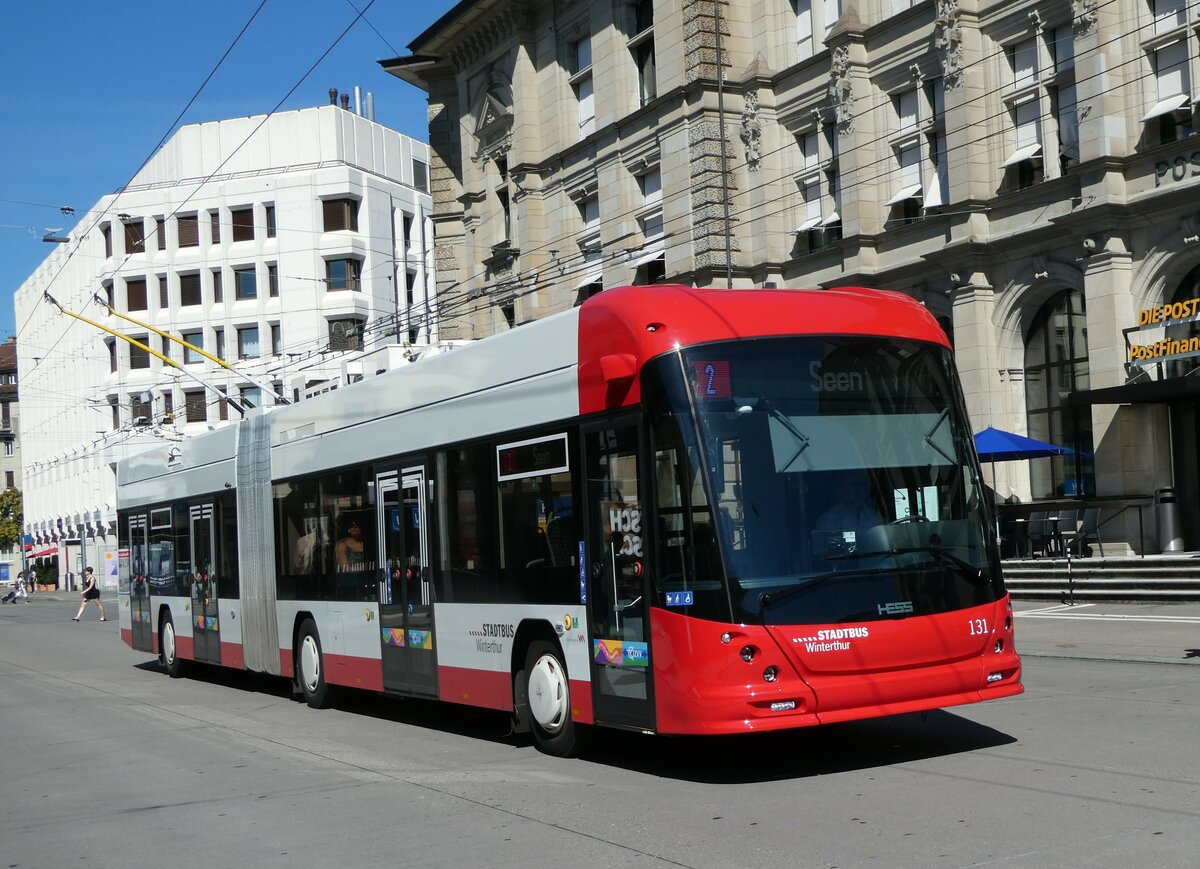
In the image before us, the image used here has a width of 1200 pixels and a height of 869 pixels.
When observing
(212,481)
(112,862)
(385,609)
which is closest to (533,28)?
(212,481)

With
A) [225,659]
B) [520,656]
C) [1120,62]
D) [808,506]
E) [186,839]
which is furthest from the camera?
[1120,62]

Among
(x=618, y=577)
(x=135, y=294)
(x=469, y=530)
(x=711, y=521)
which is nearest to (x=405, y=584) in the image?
(x=469, y=530)

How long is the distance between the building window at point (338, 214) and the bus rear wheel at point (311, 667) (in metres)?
56.5

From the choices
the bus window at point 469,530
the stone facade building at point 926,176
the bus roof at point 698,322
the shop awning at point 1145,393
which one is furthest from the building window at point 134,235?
the bus roof at point 698,322

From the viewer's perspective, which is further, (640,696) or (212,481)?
(212,481)

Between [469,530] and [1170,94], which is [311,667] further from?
[1170,94]

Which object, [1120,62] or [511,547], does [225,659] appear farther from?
[1120,62]

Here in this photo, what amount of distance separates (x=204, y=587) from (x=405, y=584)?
7.13 meters

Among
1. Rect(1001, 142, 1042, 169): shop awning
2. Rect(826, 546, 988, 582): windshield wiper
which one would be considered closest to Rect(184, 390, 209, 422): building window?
Rect(1001, 142, 1042, 169): shop awning

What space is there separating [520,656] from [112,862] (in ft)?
13.1

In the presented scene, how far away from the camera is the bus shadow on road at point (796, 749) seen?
976cm

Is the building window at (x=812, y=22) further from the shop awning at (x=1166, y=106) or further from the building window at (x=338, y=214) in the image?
the building window at (x=338, y=214)

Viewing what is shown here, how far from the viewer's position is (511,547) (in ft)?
37.7

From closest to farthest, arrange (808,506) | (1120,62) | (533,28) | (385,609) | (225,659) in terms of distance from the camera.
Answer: (808,506) < (385,609) < (225,659) < (1120,62) < (533,28)
